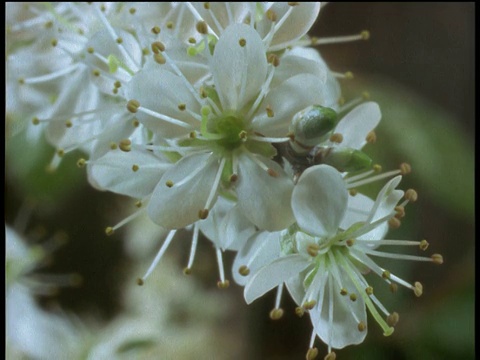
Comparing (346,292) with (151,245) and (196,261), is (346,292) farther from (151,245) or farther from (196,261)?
(151,245)

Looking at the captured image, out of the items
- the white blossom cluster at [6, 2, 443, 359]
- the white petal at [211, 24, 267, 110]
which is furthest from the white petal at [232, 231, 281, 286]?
the white petal at [211, 24, 267, 110]

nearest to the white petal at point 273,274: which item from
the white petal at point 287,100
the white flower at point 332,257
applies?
the white flower at point 332,257

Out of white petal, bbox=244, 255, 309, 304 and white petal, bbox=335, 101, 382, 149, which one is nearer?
white petal, bbox=244, 255, 309, 304

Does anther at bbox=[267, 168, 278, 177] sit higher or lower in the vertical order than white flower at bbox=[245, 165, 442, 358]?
higher

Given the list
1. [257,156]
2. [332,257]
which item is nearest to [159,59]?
[257,156]

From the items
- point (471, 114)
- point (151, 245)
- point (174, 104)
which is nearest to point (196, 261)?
point (151, 245)

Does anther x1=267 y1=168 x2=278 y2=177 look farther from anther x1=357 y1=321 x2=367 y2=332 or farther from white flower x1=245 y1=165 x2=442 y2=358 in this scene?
anther x1=357 y1=321 x2=367 y2=332
